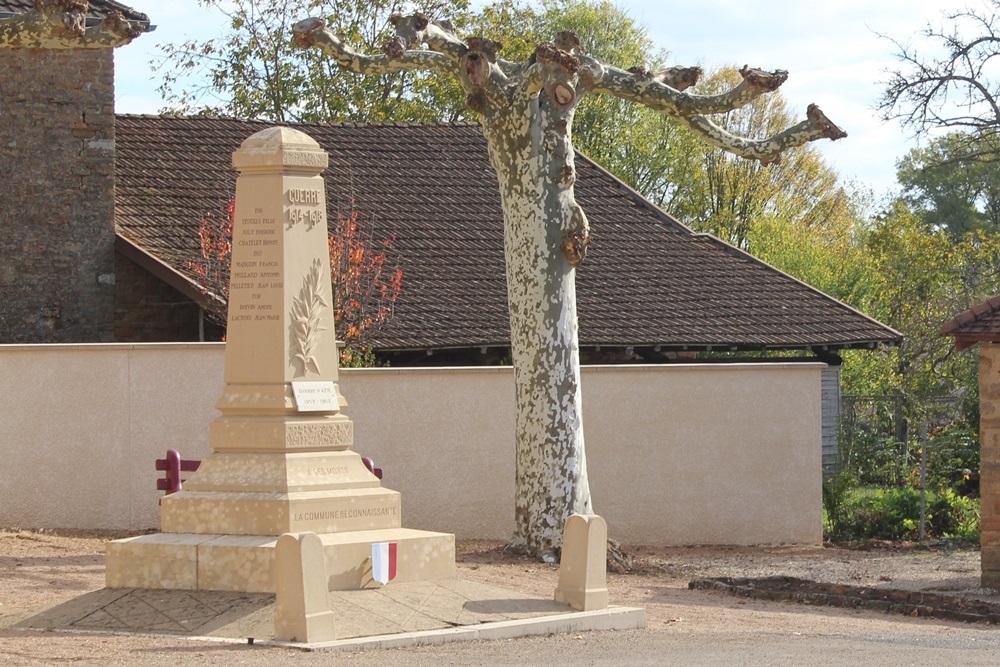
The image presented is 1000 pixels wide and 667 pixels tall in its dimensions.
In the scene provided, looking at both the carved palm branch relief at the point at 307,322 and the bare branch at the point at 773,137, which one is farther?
the bare branch at the point at 773,137

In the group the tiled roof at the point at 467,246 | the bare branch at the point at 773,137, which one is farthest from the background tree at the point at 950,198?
the bare branch at the point at 773,137

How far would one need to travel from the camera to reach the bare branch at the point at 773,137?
15344 millimetres

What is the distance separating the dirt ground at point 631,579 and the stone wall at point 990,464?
31cm

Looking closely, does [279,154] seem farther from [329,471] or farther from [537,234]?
[537,234]

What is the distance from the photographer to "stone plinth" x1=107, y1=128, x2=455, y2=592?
408 inches

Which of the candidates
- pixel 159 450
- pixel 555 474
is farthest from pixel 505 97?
pixel 159 450

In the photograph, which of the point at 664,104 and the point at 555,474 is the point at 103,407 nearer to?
the point at 555,474

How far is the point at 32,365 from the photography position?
1600 centimetres

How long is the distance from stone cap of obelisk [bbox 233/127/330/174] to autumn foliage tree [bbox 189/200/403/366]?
706 cm

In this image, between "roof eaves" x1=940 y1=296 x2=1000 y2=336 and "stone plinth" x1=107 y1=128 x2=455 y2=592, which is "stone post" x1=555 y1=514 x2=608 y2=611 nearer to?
"stone plinth" x1=107 y1=128 x2=455 y2=592

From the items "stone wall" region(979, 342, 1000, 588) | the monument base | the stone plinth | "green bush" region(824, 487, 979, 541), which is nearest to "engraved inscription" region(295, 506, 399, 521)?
the stone plinth

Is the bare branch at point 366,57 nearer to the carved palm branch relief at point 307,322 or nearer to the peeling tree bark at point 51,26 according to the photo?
the carved palm branch relief at point 307,322

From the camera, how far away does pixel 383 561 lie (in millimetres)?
10312

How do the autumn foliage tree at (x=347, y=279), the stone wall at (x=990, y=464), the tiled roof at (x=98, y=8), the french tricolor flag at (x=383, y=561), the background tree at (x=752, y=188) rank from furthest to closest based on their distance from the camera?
the background tree at (x=752, y=188) → the tiled roof at (x=98, y=8) → the autumn foliage tree at (x=347, y=279) → the stone wall at (x=990, y=464) → the french tricolor flag at (x=383, y=561)
